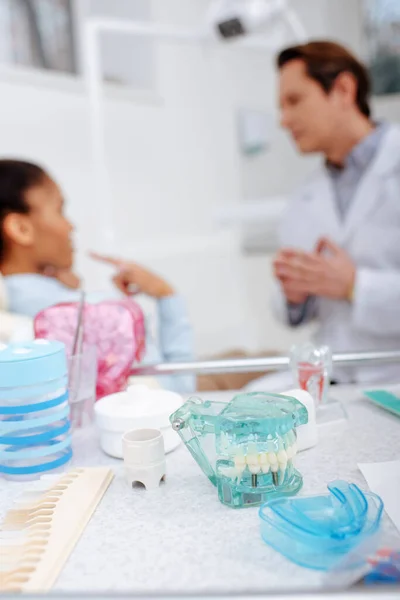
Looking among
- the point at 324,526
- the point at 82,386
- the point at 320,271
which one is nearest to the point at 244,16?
the point at 320,271

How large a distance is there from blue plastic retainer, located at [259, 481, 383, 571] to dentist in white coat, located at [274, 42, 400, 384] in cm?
83

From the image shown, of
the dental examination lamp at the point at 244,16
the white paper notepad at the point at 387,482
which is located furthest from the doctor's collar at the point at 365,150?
the white paper notepad at the point at 387,482

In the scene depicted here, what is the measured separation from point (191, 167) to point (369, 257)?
113 centimetres

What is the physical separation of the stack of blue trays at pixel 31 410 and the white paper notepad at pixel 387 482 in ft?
1.03

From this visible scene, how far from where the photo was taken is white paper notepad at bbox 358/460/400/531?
49 centimetres

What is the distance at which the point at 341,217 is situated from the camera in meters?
1.43

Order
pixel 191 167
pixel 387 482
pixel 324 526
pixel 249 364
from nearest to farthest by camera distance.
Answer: pixel 324 526 < pixel 387 482 < pixel 249 364 < pixel 191 167

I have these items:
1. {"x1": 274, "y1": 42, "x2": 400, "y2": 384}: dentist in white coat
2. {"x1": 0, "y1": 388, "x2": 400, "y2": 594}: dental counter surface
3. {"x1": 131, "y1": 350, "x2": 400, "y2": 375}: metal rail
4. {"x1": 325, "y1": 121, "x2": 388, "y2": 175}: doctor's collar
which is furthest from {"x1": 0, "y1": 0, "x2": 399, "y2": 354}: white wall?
{"x1": 0, "y1": 388, "x2": 400, "y2": 594}: dental counter surface

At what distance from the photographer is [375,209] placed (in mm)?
1357

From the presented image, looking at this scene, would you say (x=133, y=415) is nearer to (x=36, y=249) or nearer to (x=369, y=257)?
(x=36, y=249)

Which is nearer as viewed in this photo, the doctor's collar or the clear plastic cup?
the clear plastic cup

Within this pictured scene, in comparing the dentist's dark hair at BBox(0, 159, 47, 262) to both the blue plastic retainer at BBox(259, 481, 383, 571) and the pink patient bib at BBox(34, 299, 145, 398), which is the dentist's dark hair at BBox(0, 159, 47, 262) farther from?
the blue plastic retainer at BBox(259, 481, 383, 571)

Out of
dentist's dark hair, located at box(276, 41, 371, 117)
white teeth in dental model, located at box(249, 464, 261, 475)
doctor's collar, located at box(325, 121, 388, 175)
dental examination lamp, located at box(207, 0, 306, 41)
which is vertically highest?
dental examination lamp, located at box(207, 0, 306, 41)

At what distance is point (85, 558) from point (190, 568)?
0.27 feet
